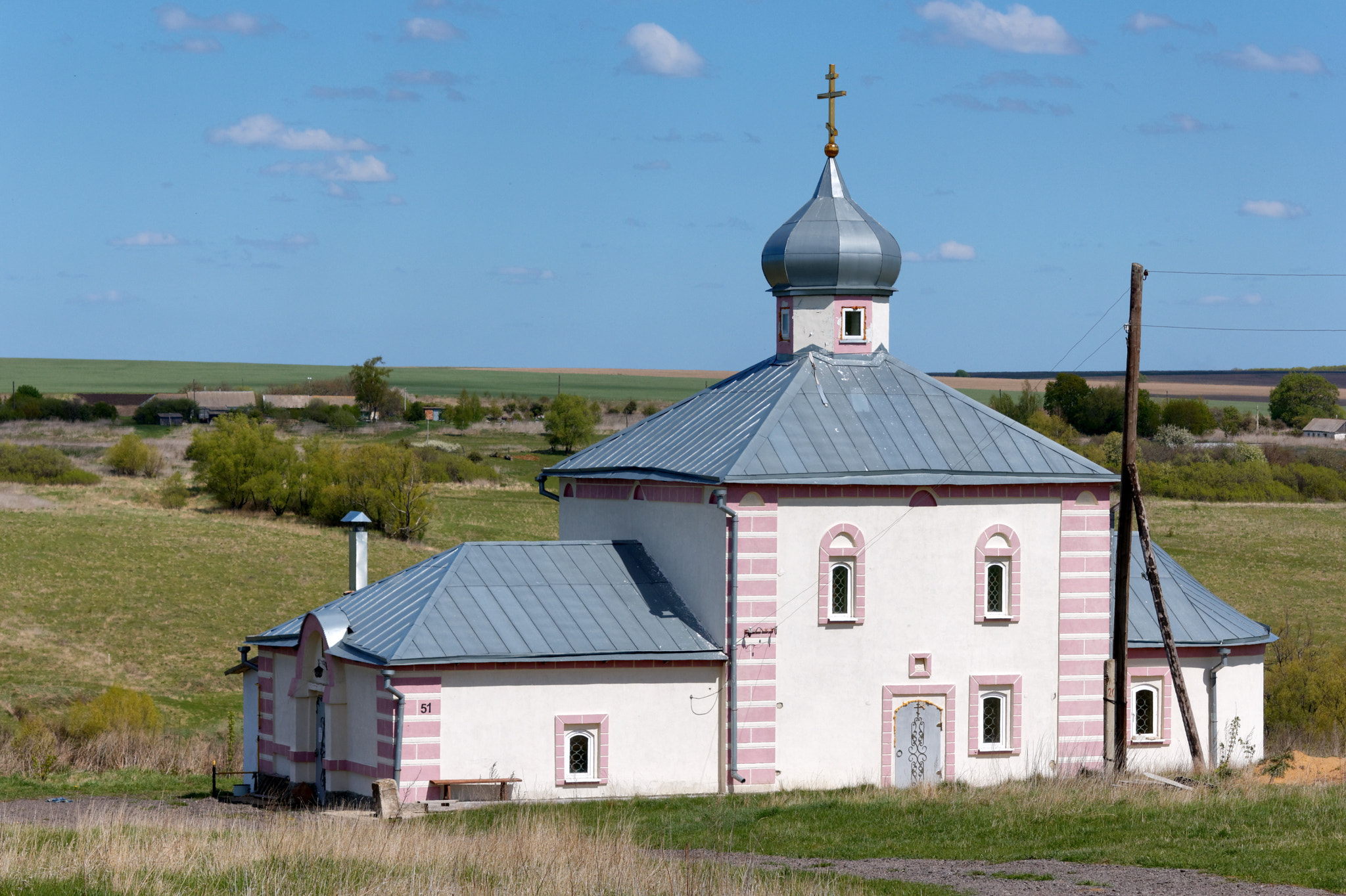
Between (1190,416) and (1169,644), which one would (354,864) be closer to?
(1169,644)

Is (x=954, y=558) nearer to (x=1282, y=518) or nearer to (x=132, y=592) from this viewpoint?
(x=132, y=592)

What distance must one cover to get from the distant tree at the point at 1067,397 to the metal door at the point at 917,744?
84903mm

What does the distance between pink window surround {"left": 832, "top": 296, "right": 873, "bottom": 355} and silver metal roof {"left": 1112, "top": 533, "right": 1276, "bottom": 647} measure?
5.39 meters

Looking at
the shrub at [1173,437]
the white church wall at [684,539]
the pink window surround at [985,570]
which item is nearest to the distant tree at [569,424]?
the shrub at [1173,437]

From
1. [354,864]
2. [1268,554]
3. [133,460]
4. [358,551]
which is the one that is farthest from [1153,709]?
[133,460]

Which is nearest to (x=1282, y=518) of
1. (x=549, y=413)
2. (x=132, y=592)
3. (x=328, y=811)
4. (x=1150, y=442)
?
(x=1150, y=442)

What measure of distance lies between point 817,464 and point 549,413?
240 ft

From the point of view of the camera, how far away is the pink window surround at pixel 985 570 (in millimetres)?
25312

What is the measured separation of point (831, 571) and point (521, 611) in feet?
15.1

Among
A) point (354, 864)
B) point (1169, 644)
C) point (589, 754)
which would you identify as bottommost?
point (589, 754)

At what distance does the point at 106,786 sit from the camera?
1075 inches

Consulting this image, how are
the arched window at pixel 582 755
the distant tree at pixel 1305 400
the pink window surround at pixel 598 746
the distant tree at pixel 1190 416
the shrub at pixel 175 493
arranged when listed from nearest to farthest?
the pink window surround at pixel 598 746, the arched window at pixel 582 755, the shrub at pixel 175 493, the distant tree at pixel 1190 416, the distant tree at pixel 1305 400

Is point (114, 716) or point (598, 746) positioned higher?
point (598, 746)

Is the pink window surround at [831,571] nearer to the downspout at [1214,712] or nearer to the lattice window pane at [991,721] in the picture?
the lattice window pane at [991,721]
